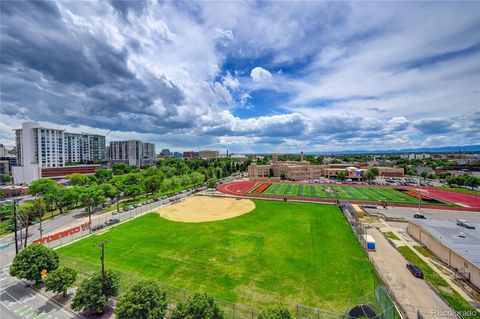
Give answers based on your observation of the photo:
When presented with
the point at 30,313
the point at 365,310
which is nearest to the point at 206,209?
the point at 30,313

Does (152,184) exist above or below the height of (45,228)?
above

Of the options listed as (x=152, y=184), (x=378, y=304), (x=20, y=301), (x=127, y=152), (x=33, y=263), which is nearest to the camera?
(x=378, y=304)

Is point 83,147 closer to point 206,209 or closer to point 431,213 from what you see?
point 206,209

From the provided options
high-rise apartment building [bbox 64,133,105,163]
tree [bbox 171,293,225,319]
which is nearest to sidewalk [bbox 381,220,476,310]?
tree [bbox 171,293,225,319]

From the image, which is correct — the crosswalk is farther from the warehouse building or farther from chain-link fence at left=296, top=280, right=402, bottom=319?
the warehouse building

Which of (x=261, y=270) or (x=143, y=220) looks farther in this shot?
(x=143, y=220)

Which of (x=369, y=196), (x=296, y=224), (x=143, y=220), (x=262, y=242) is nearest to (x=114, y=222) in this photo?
(x=143, y=220)

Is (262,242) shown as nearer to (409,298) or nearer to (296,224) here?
(296,224)
